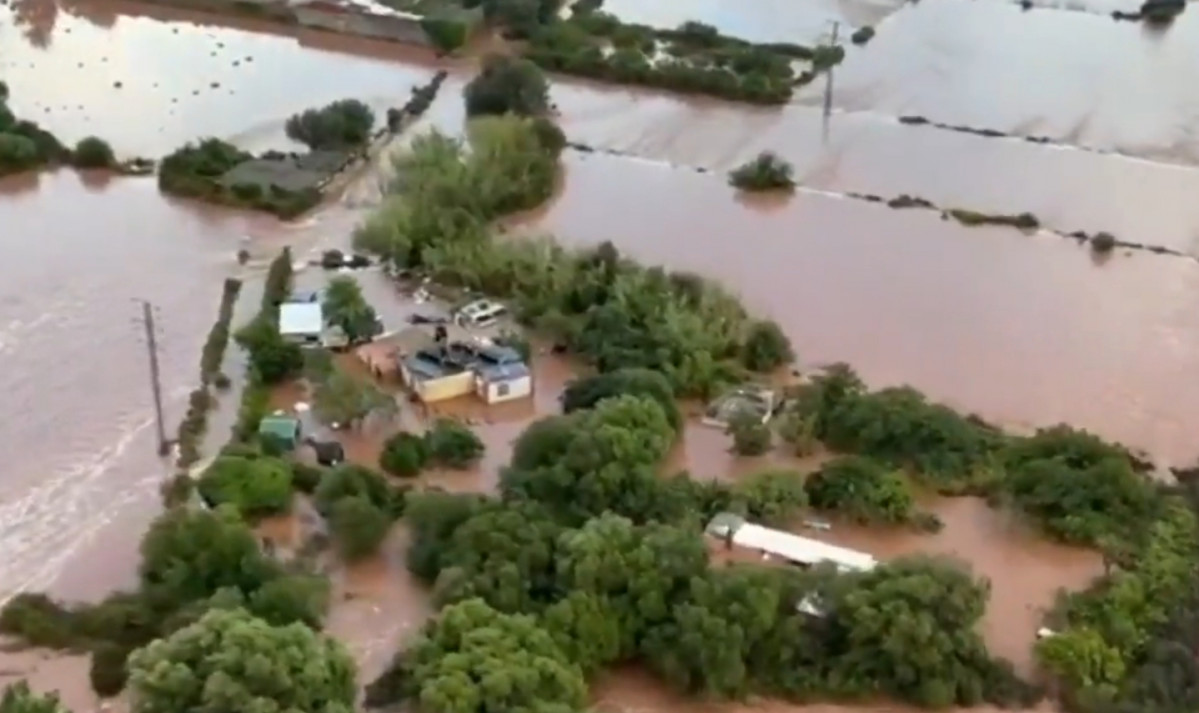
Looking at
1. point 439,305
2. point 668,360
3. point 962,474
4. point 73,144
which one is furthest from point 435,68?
point 962,474

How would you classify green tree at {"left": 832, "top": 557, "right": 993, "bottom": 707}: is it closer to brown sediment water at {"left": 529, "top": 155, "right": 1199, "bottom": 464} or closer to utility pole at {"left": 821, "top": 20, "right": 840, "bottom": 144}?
brown sediment water at {"left": 529, "top": 155, "right": 1199, "bottom": 464}

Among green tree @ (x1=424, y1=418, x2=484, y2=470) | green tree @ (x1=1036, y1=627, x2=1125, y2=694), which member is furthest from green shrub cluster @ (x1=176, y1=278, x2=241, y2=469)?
green tree @ (x1=1036, y1=627, x2=1125, y2=694)

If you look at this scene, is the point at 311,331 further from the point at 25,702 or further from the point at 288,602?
the point at 25,702

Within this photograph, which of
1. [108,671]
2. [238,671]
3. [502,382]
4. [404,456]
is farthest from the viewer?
[502,382]

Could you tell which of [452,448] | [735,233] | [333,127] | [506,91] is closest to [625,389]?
[452,448]

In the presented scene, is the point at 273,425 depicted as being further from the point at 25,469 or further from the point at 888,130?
the point at 888,130

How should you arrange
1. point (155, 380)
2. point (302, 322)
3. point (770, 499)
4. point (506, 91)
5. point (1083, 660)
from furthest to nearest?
point (506, 91), point (302, 322), point (155, 380), point (770, 499), point (1083, 660)

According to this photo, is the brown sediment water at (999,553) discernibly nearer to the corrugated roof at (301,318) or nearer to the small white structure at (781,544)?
the small white structure at (781,544)
